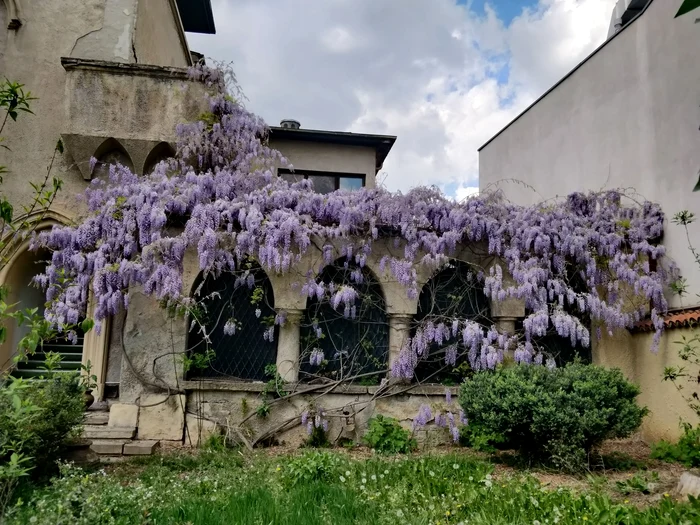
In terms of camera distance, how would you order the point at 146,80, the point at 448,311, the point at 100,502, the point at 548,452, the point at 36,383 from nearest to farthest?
the point at 100,502 < the point at 36,383 < the point at 548,452 < the point at 448,311 < the point at 146,80

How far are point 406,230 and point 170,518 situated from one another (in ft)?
14.2

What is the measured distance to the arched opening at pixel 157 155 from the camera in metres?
7.58

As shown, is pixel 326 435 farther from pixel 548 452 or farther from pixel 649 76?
pixel 649 76

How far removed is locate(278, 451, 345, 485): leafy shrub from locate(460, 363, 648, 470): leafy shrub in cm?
170

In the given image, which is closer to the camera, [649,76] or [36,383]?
[36,383]

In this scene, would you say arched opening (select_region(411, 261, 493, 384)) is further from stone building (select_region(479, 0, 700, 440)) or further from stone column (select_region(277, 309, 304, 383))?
stone building (select_region(479, 0, 700, 440))

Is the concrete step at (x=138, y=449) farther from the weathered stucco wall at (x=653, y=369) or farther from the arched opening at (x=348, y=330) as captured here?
the weathered stucco wall at (x=653, y=369)

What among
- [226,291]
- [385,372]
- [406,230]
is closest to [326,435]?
[385,372]

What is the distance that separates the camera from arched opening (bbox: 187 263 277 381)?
6.77 meters

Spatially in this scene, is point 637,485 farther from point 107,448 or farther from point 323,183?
point 323,183

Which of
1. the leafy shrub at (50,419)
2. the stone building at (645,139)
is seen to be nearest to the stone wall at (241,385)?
the leafy shrub at (50,419)

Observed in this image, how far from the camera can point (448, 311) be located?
23.2 feet

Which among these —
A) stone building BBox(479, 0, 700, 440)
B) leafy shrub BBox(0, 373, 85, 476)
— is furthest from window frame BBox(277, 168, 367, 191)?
leafy shrub BBox(0, 373, 85, 476)

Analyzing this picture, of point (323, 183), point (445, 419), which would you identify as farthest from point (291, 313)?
point (323, 183)
